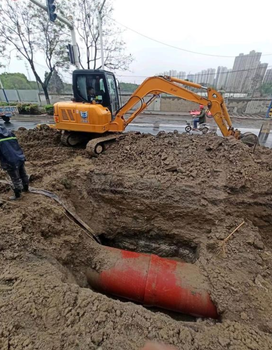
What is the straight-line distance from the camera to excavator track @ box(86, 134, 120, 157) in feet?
18.8

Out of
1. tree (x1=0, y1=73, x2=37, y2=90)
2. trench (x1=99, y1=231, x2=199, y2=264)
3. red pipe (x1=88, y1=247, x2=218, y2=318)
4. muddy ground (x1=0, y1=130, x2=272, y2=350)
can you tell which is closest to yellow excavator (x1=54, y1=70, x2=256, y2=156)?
muddy ground (x1=0, y1=130, x2=272, y2=350)

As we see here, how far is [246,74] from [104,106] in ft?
99.9

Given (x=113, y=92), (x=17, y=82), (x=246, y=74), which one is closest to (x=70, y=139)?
(x=113, y=92)

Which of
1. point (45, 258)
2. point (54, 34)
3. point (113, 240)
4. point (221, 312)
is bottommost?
point (113, 240)

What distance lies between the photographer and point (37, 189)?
4.26 m

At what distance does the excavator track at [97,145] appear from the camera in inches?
226

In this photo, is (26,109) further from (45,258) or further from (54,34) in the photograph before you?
(45,258)

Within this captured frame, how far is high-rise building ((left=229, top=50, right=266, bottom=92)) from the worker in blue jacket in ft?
104

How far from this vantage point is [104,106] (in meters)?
6.66

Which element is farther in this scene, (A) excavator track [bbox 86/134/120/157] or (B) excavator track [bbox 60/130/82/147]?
(B) excavator track [bbox 60/130/82/147]

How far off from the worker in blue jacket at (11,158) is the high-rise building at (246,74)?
3179 cm

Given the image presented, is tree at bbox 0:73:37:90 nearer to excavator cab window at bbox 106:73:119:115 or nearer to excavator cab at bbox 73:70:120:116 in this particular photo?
excavator cab at bbox 73:70:120:116

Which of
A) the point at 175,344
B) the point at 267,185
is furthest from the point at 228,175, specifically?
the point at 175,344

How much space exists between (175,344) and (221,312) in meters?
1.18
